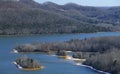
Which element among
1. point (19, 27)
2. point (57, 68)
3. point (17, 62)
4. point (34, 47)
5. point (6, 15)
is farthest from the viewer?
point (6, 15)

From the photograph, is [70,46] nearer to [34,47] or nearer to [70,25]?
[34,47]

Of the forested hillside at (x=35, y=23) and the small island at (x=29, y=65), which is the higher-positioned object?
the small island at (x=29, y=65)

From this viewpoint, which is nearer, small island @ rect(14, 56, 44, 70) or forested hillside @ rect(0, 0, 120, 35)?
small island @ rect(14, 56, 44, 70)

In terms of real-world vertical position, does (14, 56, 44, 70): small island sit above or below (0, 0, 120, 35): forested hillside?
above

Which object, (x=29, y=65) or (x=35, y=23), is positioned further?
(x=35, y=23)

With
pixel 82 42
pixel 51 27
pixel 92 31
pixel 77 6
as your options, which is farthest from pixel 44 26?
pixel 77 6

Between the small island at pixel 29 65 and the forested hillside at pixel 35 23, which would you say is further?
the forested hillside at pixel 35 23

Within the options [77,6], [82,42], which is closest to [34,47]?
[82,42]

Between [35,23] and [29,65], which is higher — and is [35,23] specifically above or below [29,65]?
below

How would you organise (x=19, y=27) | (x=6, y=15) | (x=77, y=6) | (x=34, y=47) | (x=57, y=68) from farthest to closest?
1. (x=77, y=6)
2. (x=6, y=15)
3. (x=19, y=27)
4. (x=34, y=47)
5. (x=57, y=68)

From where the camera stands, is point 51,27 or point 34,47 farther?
point 51,27
